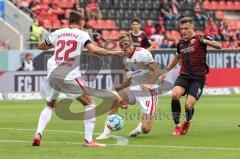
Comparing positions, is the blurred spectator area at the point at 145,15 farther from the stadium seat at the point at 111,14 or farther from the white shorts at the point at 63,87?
the white shorts at the point at 63,87

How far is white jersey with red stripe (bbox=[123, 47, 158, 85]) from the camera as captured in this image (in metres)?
14.7

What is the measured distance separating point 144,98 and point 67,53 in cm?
264

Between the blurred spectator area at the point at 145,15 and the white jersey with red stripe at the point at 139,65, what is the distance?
19.6m

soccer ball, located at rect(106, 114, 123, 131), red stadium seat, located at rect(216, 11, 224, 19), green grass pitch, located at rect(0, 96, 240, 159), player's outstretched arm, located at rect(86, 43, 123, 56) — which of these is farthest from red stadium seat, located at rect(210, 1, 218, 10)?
player's outstretched arm, located at rect(86, 43, 123, 56)

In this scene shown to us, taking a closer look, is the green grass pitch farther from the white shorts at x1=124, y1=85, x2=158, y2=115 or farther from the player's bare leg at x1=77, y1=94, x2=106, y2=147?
the white shorts at x1=124, y1=85, x2=158, y2=115

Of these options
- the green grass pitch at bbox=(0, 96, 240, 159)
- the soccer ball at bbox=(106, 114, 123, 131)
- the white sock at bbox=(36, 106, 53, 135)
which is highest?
the white sock at bbox=(36, 106, 53, 135)

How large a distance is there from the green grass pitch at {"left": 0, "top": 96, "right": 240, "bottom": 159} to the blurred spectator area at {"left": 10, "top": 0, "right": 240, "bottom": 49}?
46.6 feet

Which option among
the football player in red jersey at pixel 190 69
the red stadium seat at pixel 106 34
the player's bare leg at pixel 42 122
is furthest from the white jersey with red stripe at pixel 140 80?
Answer: the red stadium seat at pixel 106 34

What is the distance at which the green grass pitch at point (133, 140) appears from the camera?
37.7ft

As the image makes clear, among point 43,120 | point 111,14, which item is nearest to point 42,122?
point 43,120

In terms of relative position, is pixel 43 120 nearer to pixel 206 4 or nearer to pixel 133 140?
pixel 133 140

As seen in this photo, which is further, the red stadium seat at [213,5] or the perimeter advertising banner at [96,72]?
the red stadium seat at [213,5]

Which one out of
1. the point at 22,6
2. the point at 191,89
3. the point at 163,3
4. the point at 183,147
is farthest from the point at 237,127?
the point at 163,3

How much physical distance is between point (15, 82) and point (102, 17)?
31.5ft
